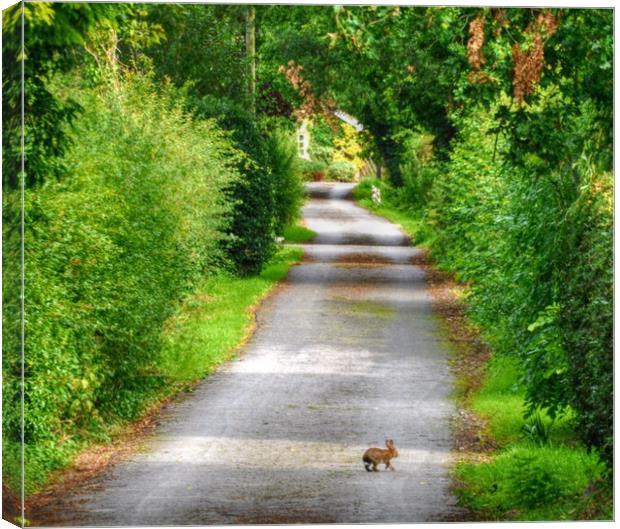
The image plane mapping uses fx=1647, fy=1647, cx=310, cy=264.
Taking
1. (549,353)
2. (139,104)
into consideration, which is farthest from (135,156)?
(549,353)

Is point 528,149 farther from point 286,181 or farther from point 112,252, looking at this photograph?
point 112,252

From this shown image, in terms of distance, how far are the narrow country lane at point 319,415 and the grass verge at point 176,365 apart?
15 centimetres

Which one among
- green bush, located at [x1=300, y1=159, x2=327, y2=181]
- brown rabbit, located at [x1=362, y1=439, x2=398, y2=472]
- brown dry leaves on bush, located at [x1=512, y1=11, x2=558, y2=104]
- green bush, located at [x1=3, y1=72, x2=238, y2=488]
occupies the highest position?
brown dry leaves on bush, located at [x1=512, y1=11, x2=558, y2=104]

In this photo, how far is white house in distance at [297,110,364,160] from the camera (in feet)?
45.5

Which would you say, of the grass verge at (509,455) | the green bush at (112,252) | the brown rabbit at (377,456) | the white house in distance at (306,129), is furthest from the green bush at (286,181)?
the brown rabbit at (377,456)

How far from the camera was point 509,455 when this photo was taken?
12.4 m

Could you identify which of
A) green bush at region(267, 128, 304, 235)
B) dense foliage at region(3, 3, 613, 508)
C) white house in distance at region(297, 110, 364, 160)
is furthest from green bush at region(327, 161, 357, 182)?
green bush at region(267, 128, 304, 235)

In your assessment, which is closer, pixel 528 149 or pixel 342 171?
pixel 528 149

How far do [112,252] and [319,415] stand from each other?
7.28 feet

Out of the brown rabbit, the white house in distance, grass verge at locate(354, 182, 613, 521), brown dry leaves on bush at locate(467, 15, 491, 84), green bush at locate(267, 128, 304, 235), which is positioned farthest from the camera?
green bush at locate(267, 128, 304, 235)

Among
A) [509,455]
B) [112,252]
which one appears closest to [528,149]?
[509,455]

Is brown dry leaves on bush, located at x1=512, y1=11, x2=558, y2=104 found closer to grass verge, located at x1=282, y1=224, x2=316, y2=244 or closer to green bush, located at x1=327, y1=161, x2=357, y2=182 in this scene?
green bush, located at x1=327, y1=161, x2=357, y2=182

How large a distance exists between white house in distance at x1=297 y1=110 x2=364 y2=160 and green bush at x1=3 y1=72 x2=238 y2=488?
1066mm

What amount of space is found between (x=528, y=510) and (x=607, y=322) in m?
1.59
